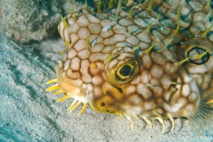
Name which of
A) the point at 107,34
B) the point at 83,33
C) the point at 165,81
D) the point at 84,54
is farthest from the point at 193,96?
the point at 83,33

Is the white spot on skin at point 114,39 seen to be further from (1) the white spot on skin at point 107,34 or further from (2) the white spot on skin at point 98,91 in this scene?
(2) the white spot on skin at point 98,91

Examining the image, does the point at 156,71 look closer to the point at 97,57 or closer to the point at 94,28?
the point at 97,57

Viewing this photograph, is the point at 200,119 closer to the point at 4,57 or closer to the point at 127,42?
the point at 127,42

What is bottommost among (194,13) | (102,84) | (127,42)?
(102,84)

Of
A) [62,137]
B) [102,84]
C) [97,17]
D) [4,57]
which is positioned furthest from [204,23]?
[4,57]

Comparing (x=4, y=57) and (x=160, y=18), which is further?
(x=4, y=57)

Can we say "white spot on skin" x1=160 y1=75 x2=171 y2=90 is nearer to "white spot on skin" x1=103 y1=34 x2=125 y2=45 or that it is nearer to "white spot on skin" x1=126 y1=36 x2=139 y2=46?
"white spot on skin" x1=126 y1=36 x2=139 y2=46
